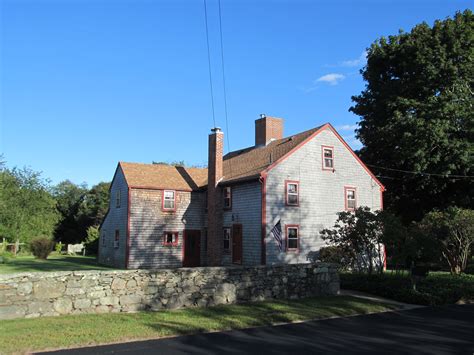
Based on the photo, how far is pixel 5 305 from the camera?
32.2 feet

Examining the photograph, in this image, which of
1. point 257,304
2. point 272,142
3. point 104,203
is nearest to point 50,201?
point 104,203

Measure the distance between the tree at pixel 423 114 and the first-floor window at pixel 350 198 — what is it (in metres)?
5.87

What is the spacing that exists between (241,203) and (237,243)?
2.24 m

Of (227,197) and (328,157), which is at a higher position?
(328,157)

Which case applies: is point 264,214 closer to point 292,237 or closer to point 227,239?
point 292,237

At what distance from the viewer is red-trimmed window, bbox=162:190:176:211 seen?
26484 mm

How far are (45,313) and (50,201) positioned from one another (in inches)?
1715

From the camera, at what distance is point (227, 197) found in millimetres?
25406

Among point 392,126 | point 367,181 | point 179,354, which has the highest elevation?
point 392,126

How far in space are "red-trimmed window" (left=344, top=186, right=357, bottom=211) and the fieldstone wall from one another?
38.1ft

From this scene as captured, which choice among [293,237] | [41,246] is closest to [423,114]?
[293,237]

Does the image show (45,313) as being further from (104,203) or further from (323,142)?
(104,203)

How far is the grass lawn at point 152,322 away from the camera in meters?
8.15

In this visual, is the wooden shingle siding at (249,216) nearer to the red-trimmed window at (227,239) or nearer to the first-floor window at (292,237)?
the red-trimmed window at (227,239)
